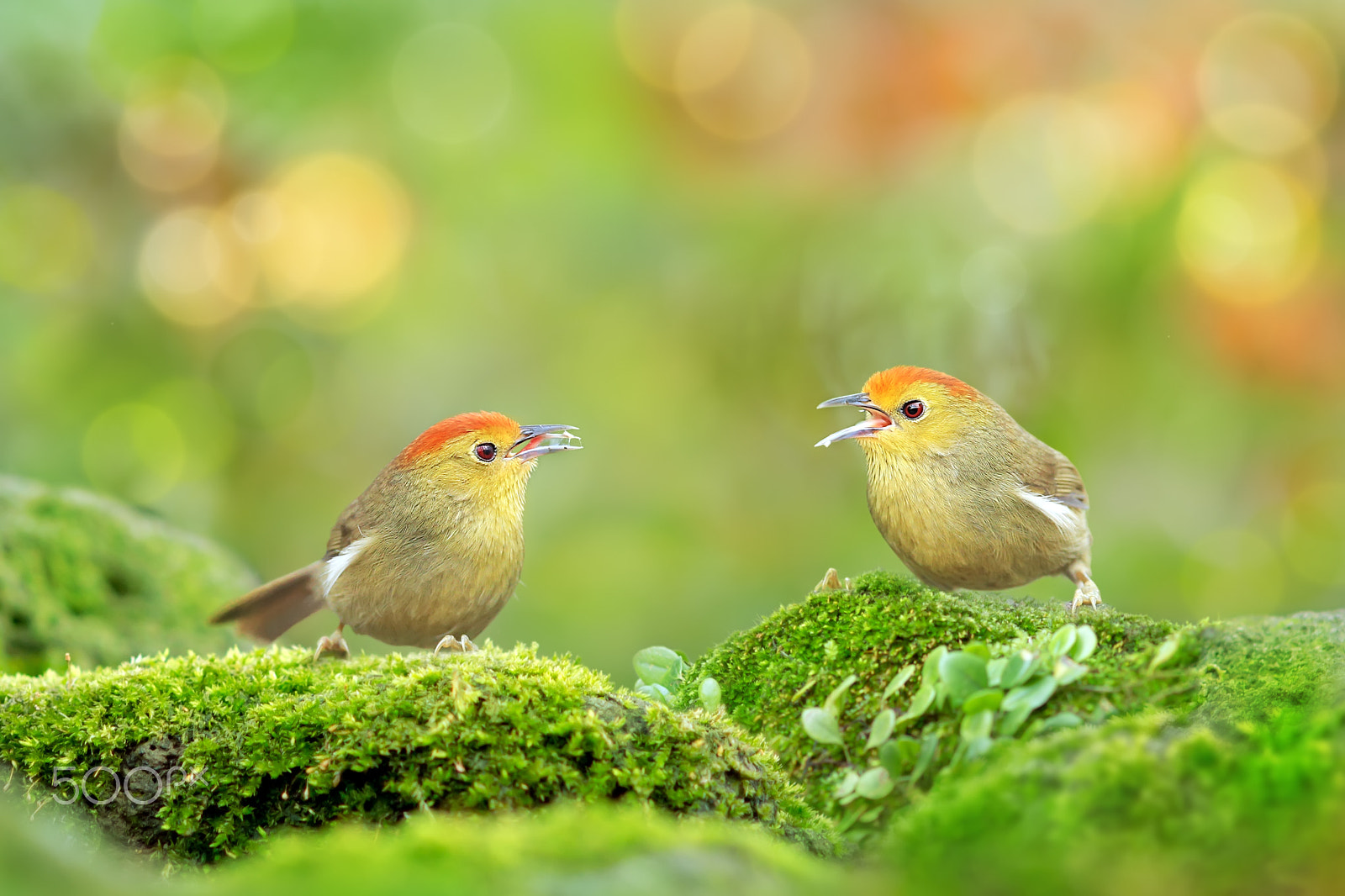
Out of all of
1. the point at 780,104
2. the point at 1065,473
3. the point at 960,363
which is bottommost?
the point at 1065,473

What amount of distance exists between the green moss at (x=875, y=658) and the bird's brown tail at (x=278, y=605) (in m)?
1.80

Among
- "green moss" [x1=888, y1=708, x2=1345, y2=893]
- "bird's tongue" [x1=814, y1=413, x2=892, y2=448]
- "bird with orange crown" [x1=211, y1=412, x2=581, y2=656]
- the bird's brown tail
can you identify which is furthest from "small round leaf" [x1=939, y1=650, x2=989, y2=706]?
the bird's brown tail

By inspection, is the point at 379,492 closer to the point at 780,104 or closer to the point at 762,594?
the point at 762,594

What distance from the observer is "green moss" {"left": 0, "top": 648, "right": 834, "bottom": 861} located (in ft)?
9.33

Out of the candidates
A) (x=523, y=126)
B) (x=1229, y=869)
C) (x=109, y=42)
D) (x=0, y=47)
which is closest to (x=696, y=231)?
(x=523, y=126)

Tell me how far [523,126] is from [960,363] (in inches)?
155

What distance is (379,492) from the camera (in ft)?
14.9

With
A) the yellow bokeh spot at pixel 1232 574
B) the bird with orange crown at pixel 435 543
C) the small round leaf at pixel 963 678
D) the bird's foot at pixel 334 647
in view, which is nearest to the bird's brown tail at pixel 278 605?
the bird with orange crown at pixel 435 543

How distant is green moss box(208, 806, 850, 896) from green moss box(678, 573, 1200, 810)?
1269 mm

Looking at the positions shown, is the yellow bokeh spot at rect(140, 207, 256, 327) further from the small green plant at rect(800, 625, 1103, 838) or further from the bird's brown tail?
the small green plant at rect(800, 625, 1103, 838)

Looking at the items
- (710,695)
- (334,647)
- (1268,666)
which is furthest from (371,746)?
(1268,666)

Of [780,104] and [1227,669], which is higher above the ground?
[780,104]

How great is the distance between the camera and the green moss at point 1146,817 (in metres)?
1.70

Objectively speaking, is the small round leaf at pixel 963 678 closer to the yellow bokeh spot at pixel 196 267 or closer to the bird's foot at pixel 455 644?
the bird's foot at pixel 455 644
